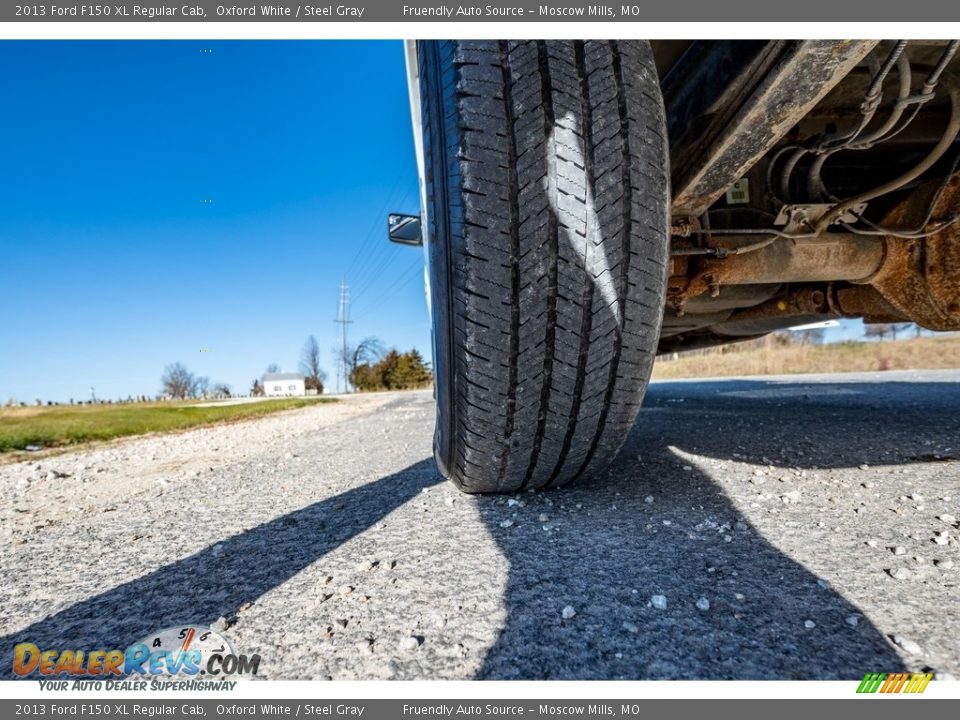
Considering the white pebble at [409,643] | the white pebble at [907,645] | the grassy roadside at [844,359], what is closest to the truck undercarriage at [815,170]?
the white pebble at [907,645]

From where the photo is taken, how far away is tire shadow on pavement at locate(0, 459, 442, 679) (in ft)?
2.57

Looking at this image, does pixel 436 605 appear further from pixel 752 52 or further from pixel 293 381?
pixel 293 381

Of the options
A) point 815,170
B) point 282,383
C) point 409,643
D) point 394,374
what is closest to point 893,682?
point 409,643

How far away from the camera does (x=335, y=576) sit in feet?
3.11

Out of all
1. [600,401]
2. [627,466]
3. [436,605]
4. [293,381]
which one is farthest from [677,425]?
[293,381]

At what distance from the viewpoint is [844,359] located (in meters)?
11.2

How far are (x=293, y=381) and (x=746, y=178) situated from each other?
180ft

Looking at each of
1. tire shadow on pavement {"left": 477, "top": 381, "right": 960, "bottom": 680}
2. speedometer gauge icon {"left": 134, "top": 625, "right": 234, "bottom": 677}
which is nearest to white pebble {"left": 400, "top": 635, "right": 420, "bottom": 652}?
tire shadow on pavement {"left": 477, "top": 381, "right": 960, "bottom": 680}

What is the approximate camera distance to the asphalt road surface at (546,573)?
66 centimetres

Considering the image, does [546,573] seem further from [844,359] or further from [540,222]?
[844,359]

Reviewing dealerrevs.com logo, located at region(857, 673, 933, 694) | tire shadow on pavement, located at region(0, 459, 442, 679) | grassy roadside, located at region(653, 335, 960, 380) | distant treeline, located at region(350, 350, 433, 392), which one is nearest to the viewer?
dealerrevs.com logo, located at region(857, 673, 933, 694)

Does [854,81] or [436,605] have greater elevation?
[854,81]

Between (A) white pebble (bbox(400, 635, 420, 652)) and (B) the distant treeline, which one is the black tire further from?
(B) the distant treeline

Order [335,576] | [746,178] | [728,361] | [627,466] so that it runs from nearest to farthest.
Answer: [335,576] < [746,178] < [627,466] < [728,361]
